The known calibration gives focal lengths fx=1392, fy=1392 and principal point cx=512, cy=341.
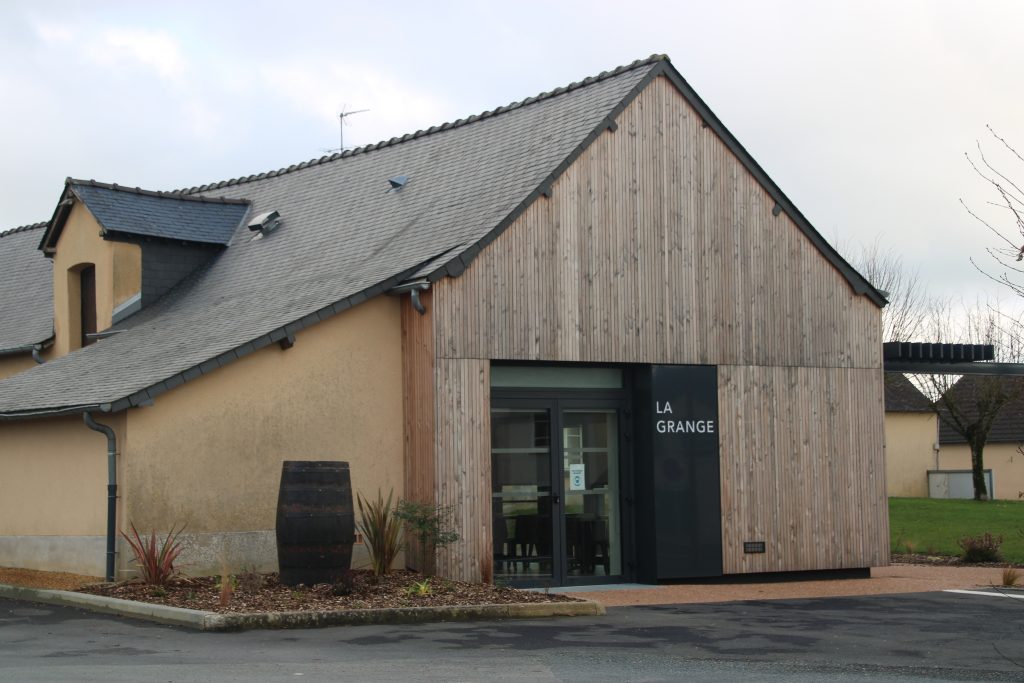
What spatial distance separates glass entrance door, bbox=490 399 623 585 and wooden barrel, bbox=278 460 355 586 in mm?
3180

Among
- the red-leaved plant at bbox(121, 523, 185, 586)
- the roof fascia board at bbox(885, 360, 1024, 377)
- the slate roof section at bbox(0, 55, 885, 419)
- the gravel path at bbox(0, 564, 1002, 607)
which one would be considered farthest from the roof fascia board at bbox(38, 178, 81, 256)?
the roof fascia board at bbox(885, 360, 1024, 377)

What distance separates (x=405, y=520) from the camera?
659 inches

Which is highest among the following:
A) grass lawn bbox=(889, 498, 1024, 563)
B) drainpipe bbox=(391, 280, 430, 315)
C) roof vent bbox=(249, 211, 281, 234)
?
roof vent bbox=(249, 211, 281, 234)

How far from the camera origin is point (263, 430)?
55.0 ft

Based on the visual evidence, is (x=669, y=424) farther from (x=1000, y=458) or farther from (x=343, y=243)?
(x=1000, y=458)

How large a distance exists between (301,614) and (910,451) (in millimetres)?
45923

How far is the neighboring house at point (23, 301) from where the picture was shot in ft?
79.5

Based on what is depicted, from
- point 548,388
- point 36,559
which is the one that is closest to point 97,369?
point 36,559

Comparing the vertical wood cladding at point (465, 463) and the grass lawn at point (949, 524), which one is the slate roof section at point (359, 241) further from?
the grass lawn at point (949, 524)

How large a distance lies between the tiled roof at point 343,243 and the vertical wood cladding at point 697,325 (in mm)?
597

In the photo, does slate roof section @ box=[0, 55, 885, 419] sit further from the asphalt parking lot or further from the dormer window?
the asphalt parking lot

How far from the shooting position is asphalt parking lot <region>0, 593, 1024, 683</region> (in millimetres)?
10398

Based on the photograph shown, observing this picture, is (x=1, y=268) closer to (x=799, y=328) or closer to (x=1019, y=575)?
(x=799, y=328)

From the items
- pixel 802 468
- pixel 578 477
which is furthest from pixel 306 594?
pixel 802 468
